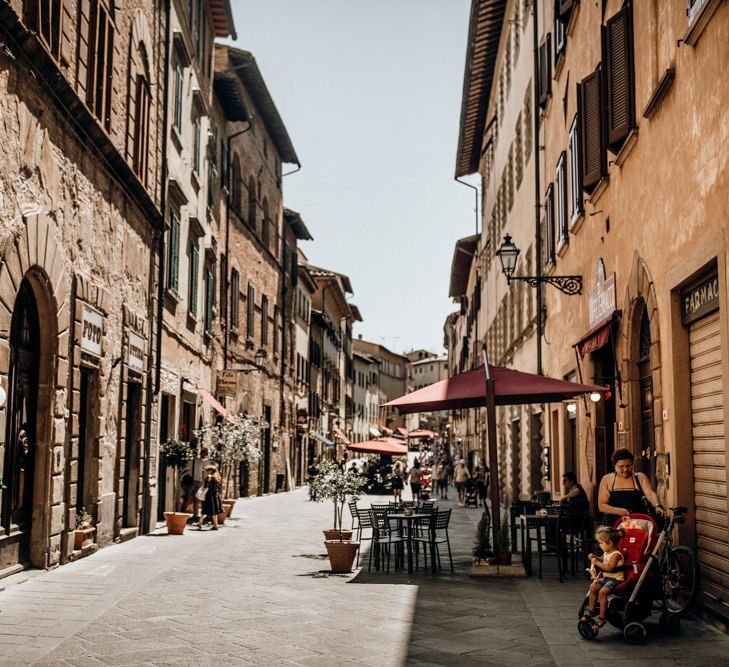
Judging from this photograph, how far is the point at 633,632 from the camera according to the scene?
24.0ft

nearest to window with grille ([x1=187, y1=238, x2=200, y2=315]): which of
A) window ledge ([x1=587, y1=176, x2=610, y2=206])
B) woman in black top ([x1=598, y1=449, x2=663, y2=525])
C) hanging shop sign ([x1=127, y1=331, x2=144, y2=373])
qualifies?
hanging shop sign ([x1=127, y1=331, x2=144, y2=373])

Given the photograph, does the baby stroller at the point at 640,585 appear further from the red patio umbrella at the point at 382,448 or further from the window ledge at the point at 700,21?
the red patio umbrella at the point at 382,448

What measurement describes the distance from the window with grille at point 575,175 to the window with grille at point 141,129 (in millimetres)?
6710

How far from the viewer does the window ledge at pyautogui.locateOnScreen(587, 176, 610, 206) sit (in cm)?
1227

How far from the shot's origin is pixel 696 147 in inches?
324

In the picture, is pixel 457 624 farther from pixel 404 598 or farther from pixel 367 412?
pixel 367 412

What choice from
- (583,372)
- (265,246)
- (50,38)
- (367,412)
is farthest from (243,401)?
(367,412)

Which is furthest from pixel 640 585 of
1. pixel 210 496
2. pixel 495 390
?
pixel 210 496

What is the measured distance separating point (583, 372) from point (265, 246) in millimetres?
19692

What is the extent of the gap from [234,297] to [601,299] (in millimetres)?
16265

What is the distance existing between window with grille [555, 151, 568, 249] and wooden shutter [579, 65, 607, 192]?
2.67 meters

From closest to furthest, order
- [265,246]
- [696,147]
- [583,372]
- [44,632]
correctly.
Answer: [44,632], [696,147], [583,372], [265,246]

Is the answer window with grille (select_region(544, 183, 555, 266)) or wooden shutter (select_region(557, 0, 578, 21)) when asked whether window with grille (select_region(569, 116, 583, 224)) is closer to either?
wooden shutter (select_region(557, 0, 578, 21))

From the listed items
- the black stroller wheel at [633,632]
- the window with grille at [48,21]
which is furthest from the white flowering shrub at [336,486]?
the window with grille at [48,21]
